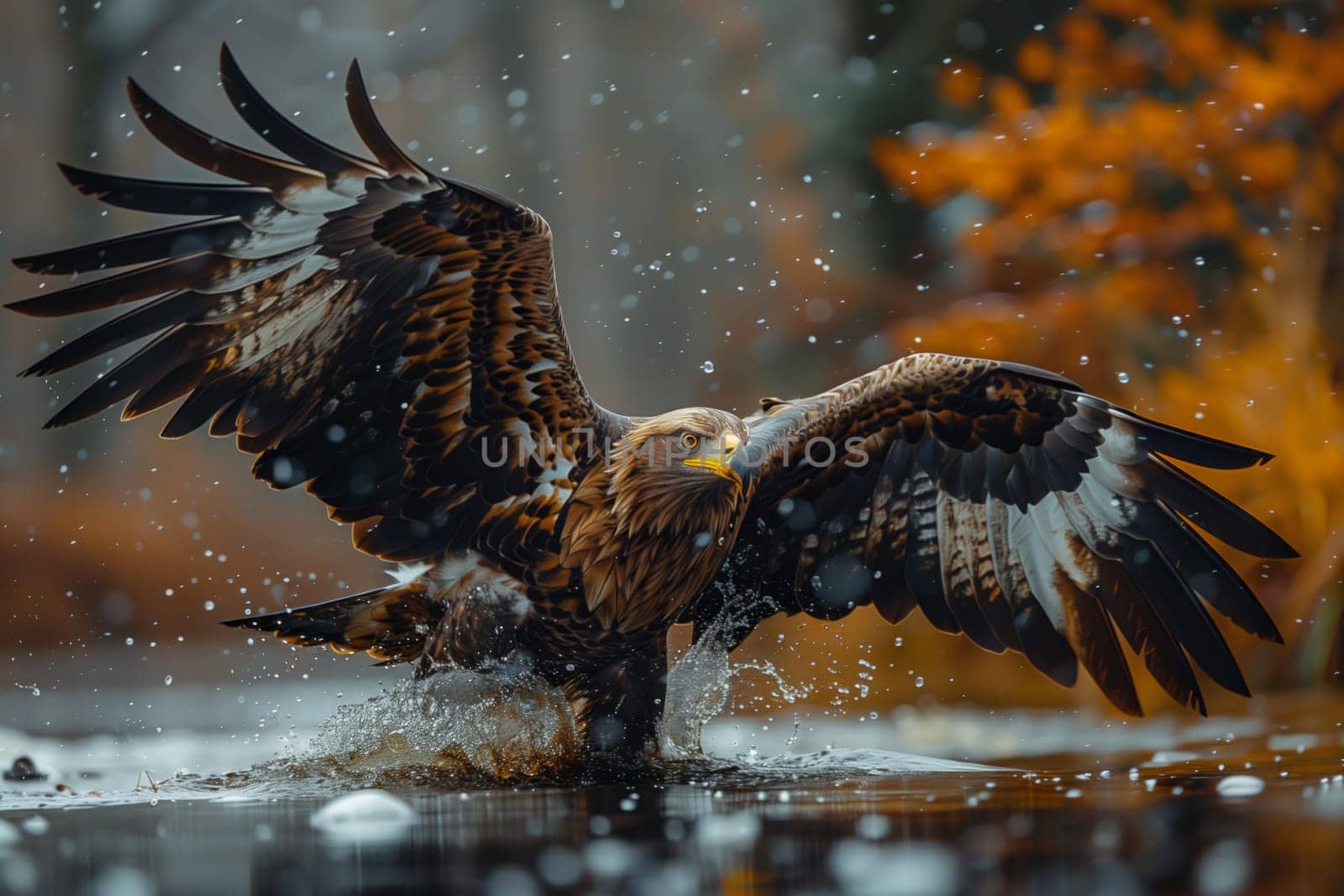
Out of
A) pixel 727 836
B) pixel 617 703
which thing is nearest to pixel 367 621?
pixel 617 703

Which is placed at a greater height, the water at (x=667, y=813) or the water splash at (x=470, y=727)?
the water splash at (x=470, y=727)

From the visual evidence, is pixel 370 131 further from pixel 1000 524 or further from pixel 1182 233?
pixel 1182 233

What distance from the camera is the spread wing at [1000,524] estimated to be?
12.0 feet

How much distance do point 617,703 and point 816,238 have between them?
537 centimetres

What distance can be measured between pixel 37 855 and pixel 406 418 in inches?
56.5

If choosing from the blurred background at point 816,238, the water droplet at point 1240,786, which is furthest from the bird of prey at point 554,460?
the blurred background at point 816,238

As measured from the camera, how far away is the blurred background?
270 inches

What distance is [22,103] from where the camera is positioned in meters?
10.3

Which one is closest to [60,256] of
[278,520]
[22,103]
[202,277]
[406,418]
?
[202,277]

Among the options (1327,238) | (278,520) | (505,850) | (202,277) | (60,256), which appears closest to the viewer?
(505,850)

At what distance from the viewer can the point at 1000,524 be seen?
156 inches

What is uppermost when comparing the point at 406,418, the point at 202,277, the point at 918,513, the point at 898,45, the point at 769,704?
the point at 898,45

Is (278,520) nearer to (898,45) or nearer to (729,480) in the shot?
(898,45)

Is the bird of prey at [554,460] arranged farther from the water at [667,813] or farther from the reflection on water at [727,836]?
the reflection on water at [727,836]
